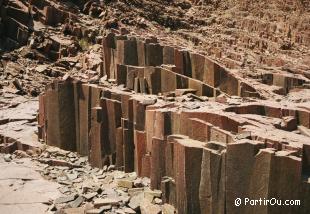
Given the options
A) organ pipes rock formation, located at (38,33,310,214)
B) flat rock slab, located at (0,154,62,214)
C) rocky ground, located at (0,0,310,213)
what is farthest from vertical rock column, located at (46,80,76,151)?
flat rock slab, located at (0,154,62,214)

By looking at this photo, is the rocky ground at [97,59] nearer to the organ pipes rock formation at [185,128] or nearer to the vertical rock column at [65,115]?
the vertical rock column at [65,115]

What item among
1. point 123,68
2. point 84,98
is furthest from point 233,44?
point 84,98

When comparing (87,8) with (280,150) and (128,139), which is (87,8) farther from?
(280,150)

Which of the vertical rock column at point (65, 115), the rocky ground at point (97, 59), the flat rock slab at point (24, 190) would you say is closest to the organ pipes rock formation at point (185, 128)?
the vertical rock column at point (65, 115)

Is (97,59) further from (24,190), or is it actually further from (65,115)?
(24,190)

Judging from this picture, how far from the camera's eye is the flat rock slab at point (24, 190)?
9.49 meters

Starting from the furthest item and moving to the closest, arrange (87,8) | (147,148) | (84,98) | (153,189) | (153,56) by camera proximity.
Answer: (87,8)
(153,56)
(84,98)
(147,148)
(153,189)

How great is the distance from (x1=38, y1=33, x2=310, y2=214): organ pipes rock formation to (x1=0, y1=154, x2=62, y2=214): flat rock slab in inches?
56.2

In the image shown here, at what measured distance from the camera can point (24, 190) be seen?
10.3m

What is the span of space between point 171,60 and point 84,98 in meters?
3.13

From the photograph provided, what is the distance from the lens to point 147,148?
33.6ft

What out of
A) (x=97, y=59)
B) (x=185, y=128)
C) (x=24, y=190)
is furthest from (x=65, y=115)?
(x=97, y=59)

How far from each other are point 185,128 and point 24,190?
365 centimetres

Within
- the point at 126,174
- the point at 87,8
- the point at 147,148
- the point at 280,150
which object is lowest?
the point at 126,174
